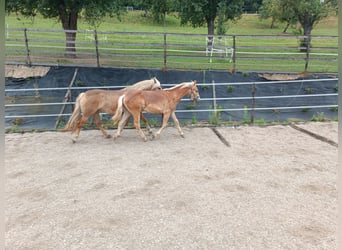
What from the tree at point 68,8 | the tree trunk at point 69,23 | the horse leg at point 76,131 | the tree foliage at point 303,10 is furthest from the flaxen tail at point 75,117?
the tree foliage at point 303,10

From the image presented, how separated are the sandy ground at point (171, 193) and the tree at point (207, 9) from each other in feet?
40.0

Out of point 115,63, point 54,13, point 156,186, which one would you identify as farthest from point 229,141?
point 54,13

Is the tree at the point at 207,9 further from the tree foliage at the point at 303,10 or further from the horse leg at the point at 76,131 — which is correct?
the horse leg at the point at 76,131

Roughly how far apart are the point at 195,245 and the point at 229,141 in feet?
10.6

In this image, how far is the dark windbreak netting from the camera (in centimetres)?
816

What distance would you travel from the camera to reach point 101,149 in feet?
17.6

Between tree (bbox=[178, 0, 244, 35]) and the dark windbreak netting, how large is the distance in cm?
659

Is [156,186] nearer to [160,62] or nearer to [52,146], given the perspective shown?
[52,146]

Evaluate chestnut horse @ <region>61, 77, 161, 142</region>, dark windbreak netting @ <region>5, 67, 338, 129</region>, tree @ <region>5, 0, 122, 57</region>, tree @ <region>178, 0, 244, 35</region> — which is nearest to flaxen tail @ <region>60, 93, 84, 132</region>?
chestnut horse @ <region>61, 77, 161, 142</region>

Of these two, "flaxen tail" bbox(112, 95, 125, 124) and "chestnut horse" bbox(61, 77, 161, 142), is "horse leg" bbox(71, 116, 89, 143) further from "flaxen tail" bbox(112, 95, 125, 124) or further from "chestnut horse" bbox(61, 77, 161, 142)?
"flaxen tail" bbox(112, 95, 125, 124)

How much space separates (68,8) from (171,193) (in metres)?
11.7

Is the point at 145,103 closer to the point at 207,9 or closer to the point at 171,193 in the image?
the point at 171,193

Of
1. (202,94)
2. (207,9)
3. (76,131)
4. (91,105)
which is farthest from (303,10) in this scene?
(76,131)

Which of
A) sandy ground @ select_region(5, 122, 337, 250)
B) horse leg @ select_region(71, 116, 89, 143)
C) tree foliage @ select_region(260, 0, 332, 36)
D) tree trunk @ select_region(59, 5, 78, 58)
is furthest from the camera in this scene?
tree foliage @ select_region(260, 0, 332, 36)
